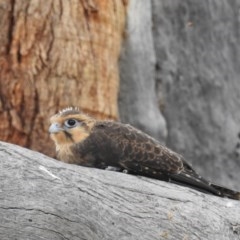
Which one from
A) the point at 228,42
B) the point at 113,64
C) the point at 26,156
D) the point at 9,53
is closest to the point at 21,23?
the point at 9,53

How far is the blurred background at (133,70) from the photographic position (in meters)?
9.40

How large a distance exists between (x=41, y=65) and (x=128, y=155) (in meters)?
2.69

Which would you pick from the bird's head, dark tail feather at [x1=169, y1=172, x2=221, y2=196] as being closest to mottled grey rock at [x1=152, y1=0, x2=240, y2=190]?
the bird's head

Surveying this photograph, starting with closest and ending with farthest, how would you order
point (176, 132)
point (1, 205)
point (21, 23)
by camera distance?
point (1, 205) < point (21, 23) < point (176, 132)

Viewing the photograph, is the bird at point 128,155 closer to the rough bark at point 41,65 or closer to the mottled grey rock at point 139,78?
the rough bark at point 41,65

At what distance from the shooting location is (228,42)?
11023mm

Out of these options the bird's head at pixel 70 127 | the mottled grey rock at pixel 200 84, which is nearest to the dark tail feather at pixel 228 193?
the bird's head at pixel 70 127

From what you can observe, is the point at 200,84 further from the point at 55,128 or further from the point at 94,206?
the point at 94,206

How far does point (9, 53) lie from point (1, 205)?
3858 millimetres

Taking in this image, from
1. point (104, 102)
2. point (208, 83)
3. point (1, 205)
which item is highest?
point (208, 83)

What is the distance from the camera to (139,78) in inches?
398

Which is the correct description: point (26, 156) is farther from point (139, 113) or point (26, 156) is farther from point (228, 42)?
point (228, 42)

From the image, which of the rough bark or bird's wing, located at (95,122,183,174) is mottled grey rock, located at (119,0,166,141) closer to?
the rough bark

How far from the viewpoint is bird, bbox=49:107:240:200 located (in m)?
6.87
